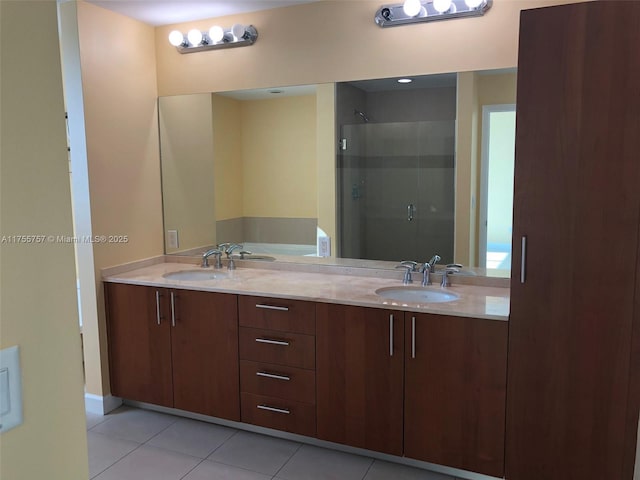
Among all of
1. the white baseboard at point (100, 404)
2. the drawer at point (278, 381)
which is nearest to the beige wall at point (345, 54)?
Result: the drawer at point (278, 381)

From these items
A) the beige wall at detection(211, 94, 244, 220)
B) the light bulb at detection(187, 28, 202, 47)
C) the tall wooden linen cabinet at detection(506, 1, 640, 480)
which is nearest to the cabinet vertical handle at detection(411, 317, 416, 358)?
the tall wooden linen cabinet at detection(506, 1, 640, 480)

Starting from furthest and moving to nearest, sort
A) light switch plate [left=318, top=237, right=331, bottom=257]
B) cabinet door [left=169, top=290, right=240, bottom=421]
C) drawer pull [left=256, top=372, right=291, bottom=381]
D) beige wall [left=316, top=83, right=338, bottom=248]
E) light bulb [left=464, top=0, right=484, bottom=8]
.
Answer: light switch plate [left=318, top=237, right=331, bottom=257]
beige wall [left=316, top=83, right=338, bottom=248]
cabinet door [left=169, top=290, right=240, bottom=421]
drawer pull [left=256, top=372, right=291, bottom=381]
light bulb [left=464, top=0, right=484, bottom=8]

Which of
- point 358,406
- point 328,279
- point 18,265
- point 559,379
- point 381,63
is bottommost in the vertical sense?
point 358,406

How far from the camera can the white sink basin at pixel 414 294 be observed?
8.52 feet

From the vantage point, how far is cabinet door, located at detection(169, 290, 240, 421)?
2.71 metres

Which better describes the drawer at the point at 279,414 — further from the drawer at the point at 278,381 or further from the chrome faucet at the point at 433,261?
the chrome faucet at the point at 433,261

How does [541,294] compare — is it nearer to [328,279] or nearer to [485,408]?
[485,408]

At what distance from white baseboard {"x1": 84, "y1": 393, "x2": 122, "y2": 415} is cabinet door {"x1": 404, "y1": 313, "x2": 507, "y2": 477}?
186 centimetres

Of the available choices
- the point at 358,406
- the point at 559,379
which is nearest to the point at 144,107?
the point at 358,406

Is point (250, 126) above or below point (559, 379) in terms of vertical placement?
above

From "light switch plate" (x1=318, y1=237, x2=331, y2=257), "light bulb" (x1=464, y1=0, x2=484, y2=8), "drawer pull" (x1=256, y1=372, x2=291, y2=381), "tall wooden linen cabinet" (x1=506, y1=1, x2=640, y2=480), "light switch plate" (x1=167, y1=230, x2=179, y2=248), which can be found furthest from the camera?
"light switch plate" (x1=167, y1=230, x2=179, y2=248)

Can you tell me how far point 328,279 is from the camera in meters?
2.91

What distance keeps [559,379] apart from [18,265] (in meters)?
2.06

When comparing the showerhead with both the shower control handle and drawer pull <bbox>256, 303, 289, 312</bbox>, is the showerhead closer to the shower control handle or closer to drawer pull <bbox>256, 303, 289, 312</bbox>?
the shower control handle
